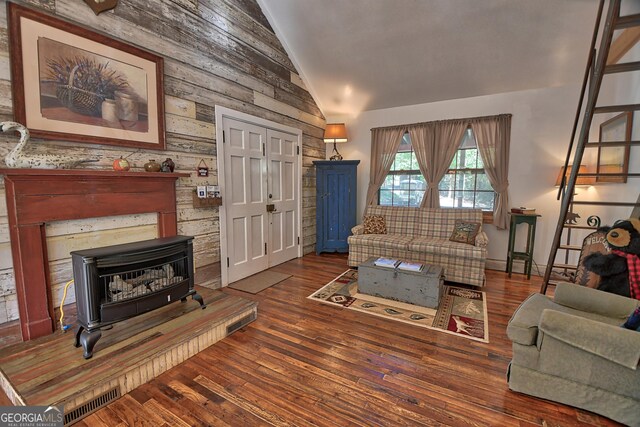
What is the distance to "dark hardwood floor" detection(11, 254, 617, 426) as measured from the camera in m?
1.53

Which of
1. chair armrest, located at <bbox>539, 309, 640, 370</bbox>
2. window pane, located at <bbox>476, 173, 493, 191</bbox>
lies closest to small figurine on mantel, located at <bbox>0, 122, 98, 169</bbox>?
chair armrest, located at <bbox>539, 309, 640, 370</bbox>

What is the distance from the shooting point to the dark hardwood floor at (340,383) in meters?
1.53

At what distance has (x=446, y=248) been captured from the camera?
3.49 meters

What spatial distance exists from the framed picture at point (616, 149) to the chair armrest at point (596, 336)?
7.00 feet

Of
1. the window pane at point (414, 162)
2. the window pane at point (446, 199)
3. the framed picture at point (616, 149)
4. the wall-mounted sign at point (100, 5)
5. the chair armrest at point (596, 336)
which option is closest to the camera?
the chair armrest at point (596, 336)

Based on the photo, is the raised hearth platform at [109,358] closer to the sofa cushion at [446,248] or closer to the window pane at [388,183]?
the sofa cushion at [446,248]

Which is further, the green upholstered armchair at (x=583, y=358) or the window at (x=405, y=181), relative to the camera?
the window at (x=405, y=181)

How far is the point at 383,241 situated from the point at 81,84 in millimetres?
3409

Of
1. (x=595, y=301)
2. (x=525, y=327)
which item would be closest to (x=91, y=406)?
(x=525, y=327)

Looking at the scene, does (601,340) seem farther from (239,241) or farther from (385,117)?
(385,117)

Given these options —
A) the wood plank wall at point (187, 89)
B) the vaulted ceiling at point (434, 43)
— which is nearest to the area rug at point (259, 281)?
the wood plank wall at point (187, 89)

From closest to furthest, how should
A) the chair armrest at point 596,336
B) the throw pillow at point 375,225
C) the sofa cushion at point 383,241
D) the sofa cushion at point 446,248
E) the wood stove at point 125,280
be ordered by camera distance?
1. the chair armrest at point 596,336
2. the wood stove at point 125,280
3. the sofa cushion at point 446,248
4. the sofa cushion at point 383,241
5. the throw pillow at point 375,225

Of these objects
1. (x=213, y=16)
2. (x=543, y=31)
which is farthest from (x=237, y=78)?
(x=543, y=31)

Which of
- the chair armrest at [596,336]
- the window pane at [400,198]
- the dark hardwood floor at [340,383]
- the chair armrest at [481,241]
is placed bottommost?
the dark hardwood floor at [340,383]
